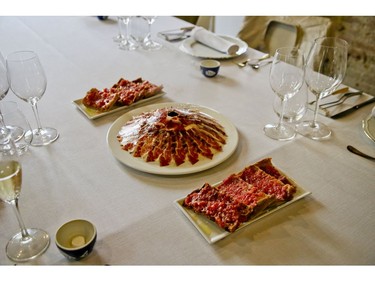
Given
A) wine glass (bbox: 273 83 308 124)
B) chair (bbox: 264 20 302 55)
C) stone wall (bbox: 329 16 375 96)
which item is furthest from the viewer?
stone wall (bbox: 329 16 375 96)

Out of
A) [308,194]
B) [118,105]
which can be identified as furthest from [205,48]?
[308,194]

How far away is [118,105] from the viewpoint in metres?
1.28

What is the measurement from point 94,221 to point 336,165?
65cm

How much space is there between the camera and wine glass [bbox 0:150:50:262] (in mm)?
686

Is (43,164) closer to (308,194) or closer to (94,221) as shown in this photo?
(94,221)

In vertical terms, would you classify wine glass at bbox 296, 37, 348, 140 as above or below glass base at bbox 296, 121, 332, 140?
above

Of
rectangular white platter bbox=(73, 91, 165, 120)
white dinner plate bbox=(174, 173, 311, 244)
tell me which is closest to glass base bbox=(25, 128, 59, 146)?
rectangular white platter bbox=(73, 91, 165, 120)

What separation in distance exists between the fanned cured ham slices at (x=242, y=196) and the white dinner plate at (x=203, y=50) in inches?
34.7

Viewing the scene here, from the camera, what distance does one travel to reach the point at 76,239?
0.76m

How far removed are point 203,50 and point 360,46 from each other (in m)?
1.35

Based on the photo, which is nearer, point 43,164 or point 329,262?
point 329,262

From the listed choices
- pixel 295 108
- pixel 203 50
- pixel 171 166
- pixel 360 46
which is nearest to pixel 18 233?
pixel 171 166

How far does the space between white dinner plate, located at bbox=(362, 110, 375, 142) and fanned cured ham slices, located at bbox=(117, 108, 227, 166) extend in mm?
426

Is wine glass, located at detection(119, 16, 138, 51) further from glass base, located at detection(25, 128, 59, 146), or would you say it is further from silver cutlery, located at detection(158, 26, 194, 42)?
glass base, located at detection(25, 128, 59, 146)
